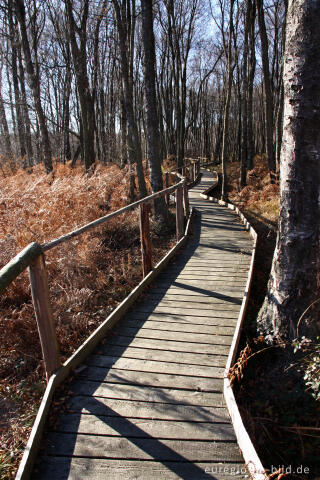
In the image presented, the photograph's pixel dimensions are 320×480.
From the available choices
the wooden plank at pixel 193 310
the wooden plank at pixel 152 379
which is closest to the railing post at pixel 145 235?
the wooden plank at pixel 193 310

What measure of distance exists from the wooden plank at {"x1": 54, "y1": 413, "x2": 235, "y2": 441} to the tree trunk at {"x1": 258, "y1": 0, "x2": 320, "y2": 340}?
1.79 meters

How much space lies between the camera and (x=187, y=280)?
622 cm

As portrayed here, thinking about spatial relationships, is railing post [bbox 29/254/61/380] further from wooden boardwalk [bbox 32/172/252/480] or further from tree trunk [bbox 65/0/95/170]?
tree trunk [bbox 65/0/95/170]

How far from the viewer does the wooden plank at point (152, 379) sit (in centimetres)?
352

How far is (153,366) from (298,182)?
8.76ft

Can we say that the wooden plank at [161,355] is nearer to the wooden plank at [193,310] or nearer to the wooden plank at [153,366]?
the wooden plank at [153,366]

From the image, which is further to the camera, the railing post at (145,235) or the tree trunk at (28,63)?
the tree trunk at (28,63)

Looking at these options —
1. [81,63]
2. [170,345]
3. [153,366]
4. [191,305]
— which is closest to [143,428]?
[153,366]

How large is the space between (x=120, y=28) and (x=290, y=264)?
972 centimetres

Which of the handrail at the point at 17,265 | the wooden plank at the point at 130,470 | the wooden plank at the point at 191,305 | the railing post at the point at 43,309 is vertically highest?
the handrail at the point at 17,265

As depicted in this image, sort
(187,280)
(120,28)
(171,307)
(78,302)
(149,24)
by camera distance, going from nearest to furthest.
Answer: (171,307)
(78,302)
(187,280)
(149,24)
(120,28)

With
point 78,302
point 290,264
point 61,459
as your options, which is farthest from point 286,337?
point 78,302

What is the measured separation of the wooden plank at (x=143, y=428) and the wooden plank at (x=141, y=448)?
0.17 ft

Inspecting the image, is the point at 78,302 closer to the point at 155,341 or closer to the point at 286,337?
the point at 155,341
